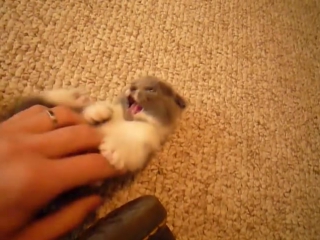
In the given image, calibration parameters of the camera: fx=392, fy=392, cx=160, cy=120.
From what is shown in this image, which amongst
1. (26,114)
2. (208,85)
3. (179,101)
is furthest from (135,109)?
(208,85)

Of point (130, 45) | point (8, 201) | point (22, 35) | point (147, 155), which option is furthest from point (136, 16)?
point (8, 201)

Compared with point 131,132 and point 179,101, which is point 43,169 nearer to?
point 131,132

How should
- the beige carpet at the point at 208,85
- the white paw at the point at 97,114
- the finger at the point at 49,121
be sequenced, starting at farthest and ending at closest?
the beige carpet at the point at 208,85, the white paw at the point at 97,114, the finger at the point at 49,121

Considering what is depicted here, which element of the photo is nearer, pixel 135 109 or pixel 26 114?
pixel 26 114

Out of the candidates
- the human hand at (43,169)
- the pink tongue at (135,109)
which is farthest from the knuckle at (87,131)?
the pink tongue at (135,109)

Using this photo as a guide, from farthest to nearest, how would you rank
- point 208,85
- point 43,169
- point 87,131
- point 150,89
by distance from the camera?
point 208,85 → point 150,89 → point 87,131 → point 43,169

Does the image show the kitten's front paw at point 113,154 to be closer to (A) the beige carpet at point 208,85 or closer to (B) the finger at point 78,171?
(B) the finger at point 78,171

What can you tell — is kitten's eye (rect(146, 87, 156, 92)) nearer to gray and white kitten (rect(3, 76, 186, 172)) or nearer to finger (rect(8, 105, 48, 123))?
gray and white kitten (rect(3, 76, 186, 172))
